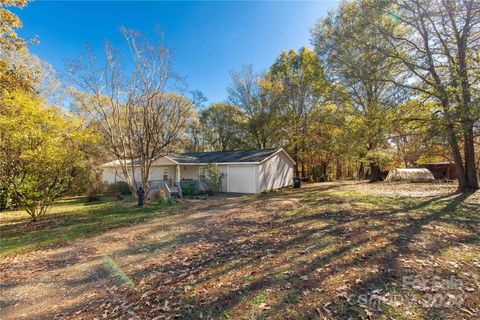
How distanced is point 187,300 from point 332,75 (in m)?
14.0

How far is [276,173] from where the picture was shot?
18.1 metres

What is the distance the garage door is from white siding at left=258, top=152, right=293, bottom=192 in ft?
2.15

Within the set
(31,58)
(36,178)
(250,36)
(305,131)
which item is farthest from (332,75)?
(31,58)

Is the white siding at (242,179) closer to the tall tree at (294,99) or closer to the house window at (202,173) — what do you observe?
the house window at (202,173)

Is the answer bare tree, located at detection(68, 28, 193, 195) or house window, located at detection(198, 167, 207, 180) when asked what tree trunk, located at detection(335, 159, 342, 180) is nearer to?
house window, located at detection(198, 167, 207, 180)

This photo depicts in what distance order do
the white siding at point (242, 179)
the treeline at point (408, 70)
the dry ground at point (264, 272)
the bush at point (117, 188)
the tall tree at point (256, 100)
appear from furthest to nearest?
the tall tree at point (256, 100) < the bush at point (117, 188) < the white siding at point (242, 179) < the treeline at point (408, 70) < the dry ground at point (264, 272)

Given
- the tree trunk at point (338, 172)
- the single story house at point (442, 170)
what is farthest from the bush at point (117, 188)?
the single story house at point (442, 170)

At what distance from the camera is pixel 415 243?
15.8ft

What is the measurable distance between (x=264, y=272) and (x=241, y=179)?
491 inches

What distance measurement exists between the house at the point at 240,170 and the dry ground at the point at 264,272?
346 inches

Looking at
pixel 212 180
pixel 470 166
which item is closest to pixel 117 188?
pixel 212 180

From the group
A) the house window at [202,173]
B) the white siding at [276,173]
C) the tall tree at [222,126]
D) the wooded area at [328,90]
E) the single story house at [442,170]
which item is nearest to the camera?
the wooded area at [328,90]

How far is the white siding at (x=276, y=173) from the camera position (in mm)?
16234

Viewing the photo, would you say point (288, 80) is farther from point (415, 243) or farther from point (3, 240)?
point (3, 240)
